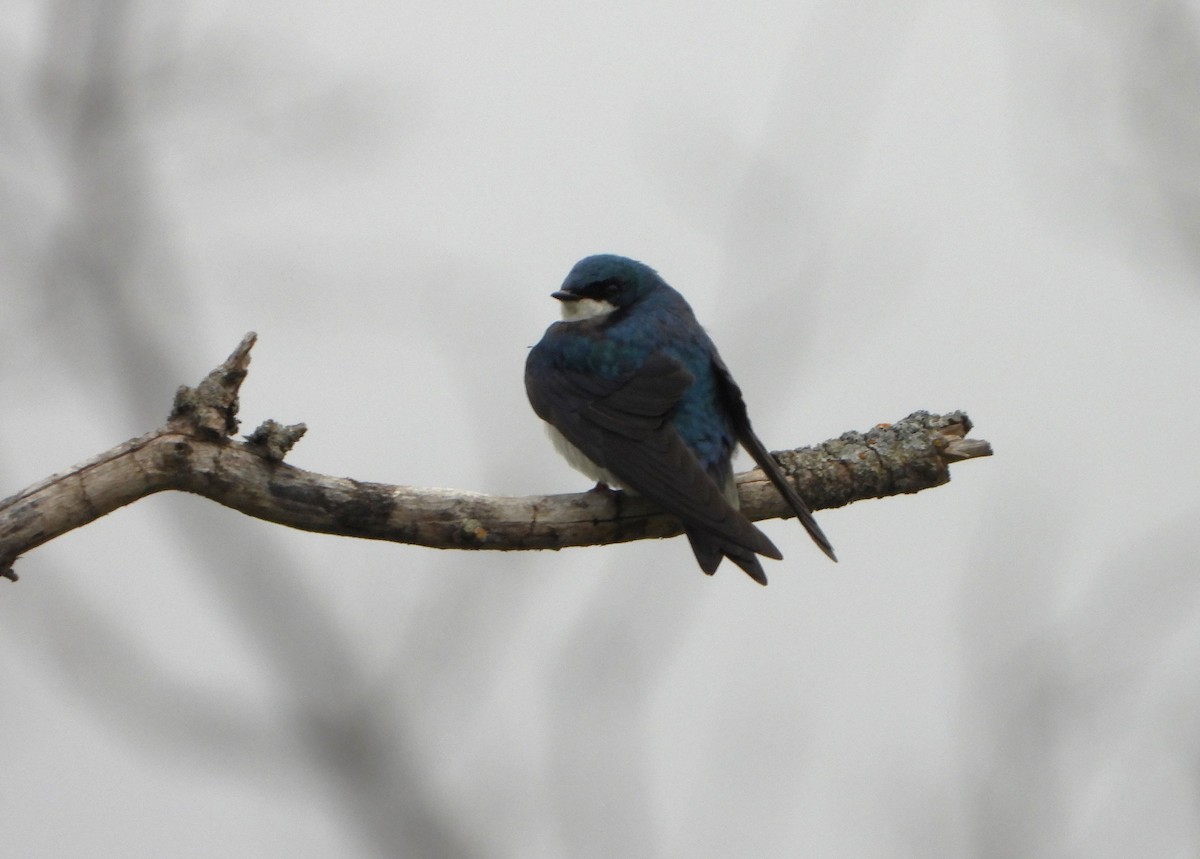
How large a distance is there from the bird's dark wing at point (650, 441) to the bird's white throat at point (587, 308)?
1.34ft

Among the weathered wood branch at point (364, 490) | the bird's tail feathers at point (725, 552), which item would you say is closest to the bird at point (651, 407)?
the bird's tail feathers at point (725, 552)

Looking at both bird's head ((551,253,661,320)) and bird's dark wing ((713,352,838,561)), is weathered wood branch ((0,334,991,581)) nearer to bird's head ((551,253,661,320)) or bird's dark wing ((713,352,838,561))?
bird's dark wing ((713,352,838,561))

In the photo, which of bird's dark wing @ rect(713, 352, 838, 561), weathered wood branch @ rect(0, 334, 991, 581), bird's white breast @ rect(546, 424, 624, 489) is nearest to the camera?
weathered wood branch @ rect(0, 334, 991, 581)

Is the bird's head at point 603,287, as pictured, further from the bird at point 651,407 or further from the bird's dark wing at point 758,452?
the bird's dark wing at point 758,452

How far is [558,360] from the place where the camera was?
4.03 m

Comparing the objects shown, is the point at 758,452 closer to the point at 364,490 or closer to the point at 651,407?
the point at 651,407

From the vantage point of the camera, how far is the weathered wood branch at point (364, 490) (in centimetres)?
287

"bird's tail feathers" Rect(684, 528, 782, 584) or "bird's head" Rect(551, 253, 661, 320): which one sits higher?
"bird's head" Rect(551, 253, 661, 320)

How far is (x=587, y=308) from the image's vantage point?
4.46 metres

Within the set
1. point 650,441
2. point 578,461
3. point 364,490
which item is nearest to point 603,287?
point 578,461

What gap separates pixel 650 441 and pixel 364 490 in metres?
0.85

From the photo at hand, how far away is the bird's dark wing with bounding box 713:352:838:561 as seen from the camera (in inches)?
134

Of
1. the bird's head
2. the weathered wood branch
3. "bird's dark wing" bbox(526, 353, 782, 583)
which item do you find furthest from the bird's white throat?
the weathered wood branch

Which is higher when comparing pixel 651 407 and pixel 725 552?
pixel 651 407
